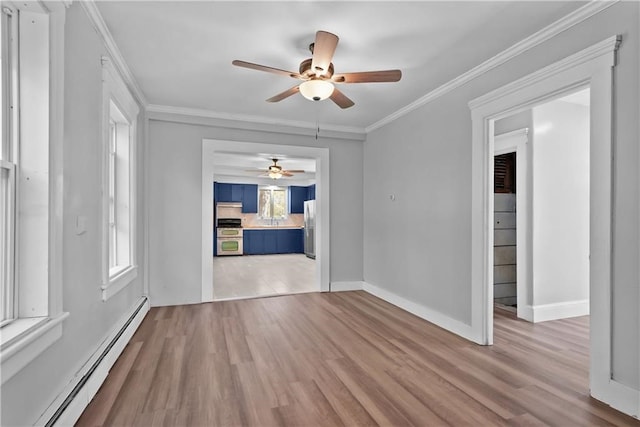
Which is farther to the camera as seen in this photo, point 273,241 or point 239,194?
point 273,241

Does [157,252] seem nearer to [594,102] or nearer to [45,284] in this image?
[45,284]

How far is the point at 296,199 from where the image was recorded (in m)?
10.3

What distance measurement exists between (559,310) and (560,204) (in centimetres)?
120

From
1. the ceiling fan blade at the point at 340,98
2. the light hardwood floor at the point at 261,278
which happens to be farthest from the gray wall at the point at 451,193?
the light hardwood floor at the point at 261,278

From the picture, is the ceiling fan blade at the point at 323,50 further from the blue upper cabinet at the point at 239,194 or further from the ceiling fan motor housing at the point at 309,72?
the blue upper cabinet at the point at 239,194

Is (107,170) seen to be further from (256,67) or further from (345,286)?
(345,286)

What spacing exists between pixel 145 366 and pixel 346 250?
313 cm

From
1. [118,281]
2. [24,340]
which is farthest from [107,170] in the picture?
[24,340]

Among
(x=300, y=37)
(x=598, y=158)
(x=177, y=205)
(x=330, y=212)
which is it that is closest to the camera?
(x=598, y=158)

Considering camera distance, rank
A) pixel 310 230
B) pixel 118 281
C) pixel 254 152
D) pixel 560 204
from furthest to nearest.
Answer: pixel 310 230, pixel 254 152, pixel 560 204, pixel 118 281

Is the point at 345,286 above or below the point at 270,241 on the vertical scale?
below

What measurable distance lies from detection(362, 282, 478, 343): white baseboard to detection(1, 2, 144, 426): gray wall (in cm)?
302

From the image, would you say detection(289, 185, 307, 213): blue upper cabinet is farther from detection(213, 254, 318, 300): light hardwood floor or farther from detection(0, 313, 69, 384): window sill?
detection(0, 313, 69, 384): window sill

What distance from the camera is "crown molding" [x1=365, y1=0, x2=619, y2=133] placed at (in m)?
2.01
